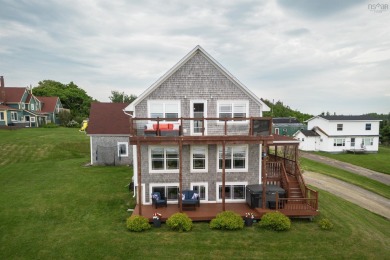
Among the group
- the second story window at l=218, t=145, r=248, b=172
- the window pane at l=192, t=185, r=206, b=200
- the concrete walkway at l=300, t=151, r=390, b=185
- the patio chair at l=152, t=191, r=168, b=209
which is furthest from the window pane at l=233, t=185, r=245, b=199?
the concrete walkway at l=300, t=151, r=390, b=185

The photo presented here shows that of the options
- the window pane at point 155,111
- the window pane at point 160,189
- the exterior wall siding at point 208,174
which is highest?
the window pane at point 155,111

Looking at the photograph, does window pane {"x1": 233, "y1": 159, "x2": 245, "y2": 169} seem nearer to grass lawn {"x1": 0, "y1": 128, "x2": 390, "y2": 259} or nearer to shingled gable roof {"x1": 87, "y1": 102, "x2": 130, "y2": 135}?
grass lawn {"x1": 0, "y1": 128, "x2": 390, "y2": 259}

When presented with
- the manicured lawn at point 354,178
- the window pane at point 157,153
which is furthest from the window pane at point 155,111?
the manicured lawn at point 354,178

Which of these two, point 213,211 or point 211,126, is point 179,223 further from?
point 211,126

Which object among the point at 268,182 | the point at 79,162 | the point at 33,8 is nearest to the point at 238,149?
the point at 268,182

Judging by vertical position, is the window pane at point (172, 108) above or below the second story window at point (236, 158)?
above

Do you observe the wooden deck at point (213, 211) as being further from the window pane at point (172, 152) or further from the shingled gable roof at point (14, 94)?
the shingled gable roof at point (14, 94)

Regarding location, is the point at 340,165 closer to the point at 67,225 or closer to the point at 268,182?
the point at 268,182
